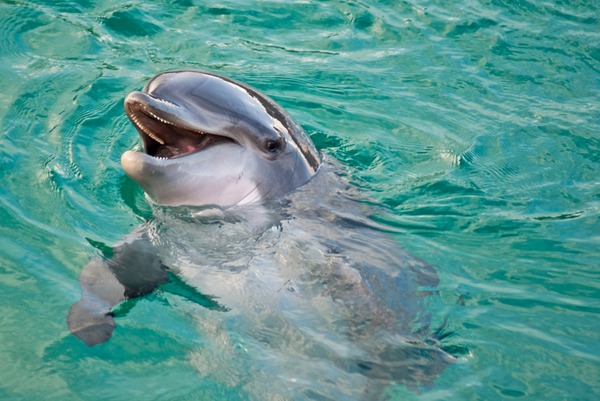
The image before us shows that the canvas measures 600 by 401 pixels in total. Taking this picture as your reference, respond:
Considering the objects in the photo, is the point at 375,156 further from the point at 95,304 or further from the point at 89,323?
the point at 89,323


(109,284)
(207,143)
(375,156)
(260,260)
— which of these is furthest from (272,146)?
(375,156)

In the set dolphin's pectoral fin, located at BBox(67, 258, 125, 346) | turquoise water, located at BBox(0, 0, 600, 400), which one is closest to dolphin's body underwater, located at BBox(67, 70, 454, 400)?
dolphin's pectoral fin, located at BBox(67, 258, 125, 346)

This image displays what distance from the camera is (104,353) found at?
5.20 meters

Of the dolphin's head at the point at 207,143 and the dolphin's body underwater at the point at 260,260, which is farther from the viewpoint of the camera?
the dolphin's head at the point at 207,143

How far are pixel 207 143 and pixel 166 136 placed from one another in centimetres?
32

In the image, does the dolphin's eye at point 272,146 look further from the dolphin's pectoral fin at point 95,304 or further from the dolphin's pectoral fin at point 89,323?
the dolphin's pectoral fin at point 89,323

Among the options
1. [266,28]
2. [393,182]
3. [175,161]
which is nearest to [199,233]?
[175,161]

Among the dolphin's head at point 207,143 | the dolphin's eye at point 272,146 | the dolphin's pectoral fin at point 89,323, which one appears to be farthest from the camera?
the dolphin's eye at point 272,146

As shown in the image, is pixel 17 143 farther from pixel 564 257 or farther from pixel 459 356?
pixel 564 257

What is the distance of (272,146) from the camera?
6.24 meters

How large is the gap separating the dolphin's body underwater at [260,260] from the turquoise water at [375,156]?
20 cm

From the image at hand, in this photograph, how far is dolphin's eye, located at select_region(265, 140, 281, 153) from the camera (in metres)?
6.20

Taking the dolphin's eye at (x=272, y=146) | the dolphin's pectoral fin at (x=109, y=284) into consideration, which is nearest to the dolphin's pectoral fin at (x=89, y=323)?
the dolphin's pectoral fin at (x=109, y=284)

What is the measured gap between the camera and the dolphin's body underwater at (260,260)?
5320 millimetres
